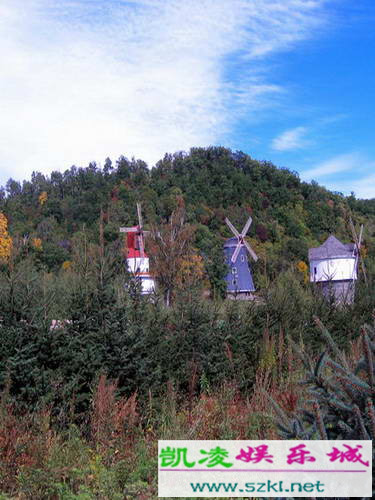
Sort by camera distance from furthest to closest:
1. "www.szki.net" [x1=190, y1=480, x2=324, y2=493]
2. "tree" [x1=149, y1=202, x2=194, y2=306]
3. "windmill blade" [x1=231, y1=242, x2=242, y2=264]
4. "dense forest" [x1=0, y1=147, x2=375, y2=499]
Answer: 1. "windmill blade" [x1=231, y1=242, x2=242, y2=264]
2. "tree" [x1=149, y1=202, x2=194, y2=306]
3. "dense forest" [x1=0, y1=147, x2=375, y2=499]
4. "www.szki.net" [x1=190, y1=480, x2=324, y2=493]

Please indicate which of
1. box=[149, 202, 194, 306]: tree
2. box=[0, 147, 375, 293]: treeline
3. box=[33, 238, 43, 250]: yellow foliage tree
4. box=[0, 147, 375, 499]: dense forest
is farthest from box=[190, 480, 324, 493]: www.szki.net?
box=[33, 238, 43, 250]: yellow foliage tree

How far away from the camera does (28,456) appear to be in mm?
4840

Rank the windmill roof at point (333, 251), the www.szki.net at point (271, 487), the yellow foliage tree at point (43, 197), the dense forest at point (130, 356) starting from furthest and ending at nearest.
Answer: the yellow foliage tree at point (43, 197), the windmill roof at point (333, 251), the dense forest at point (130, 356), the www.szki.net at point (271, 487)

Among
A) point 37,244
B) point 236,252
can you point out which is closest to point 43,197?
point 37,244

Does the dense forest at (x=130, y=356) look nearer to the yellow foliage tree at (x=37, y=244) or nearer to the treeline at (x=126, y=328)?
the treeline at (x=126, y=328)

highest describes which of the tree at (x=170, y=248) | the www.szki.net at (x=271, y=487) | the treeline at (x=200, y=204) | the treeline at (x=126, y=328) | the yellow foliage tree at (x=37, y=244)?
the treeline at (x=200, y=204)

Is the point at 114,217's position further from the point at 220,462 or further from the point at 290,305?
the point at 220,462

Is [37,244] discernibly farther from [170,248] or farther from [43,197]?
[43,197]

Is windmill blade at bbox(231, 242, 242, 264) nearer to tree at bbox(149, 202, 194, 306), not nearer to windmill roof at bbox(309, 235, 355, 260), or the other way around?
windmill roof at bbox(309, 235, 355, 260)

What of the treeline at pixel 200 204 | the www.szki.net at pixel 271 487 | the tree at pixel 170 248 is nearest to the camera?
the www.szki.net at pixel 271 487

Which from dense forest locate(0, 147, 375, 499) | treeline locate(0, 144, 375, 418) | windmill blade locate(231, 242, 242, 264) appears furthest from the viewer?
windmill blade locate(231, 242, 242, 264)

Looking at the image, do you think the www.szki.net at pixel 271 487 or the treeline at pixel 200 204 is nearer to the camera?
the www.szki.net at pixel 271 487

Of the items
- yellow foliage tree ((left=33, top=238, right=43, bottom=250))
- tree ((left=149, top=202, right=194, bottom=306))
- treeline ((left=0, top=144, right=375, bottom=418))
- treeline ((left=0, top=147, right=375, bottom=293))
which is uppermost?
treeline ((left=0, top=147, right=375, bottom=293))

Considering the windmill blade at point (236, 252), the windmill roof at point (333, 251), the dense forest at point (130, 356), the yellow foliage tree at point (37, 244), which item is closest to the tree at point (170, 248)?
the windmill blade at point (236, 252)
